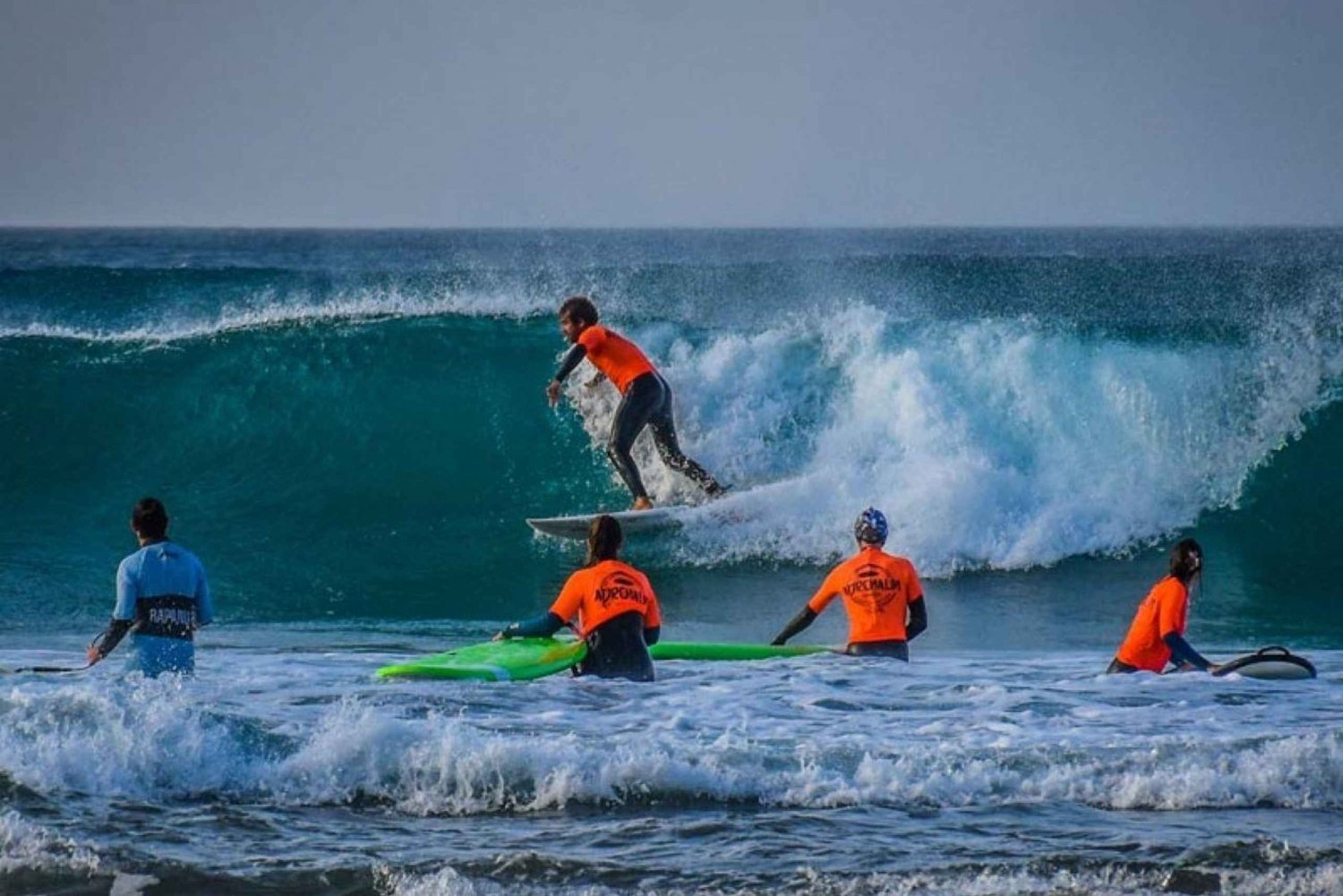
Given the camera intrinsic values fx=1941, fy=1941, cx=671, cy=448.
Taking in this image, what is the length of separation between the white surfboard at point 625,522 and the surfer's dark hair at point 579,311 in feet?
4.55

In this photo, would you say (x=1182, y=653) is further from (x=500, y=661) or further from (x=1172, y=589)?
(x=500, y=661)

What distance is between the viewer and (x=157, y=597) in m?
8.70

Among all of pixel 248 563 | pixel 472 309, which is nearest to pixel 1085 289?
pixel 472 309

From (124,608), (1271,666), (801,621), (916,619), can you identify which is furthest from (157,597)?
(1271,666)

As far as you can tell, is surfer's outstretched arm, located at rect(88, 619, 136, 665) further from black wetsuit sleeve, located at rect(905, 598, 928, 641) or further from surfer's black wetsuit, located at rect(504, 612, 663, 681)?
black wetsuit sleeve, located at rect(905, 598, 928, 641)

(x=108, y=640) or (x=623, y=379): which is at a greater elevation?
(x=623, y=379)

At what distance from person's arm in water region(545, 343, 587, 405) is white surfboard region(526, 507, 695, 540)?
1044 millimetres

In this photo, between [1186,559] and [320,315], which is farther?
[320,315]

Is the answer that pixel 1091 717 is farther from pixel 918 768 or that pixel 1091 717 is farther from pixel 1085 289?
pixel 1085 289

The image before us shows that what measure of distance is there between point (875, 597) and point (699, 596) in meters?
3.77

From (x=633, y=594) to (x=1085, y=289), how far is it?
39.7 m

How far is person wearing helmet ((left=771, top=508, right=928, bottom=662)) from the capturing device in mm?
10078

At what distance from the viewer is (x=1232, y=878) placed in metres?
6.70

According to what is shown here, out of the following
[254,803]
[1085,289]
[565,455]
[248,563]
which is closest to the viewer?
[254,803]
